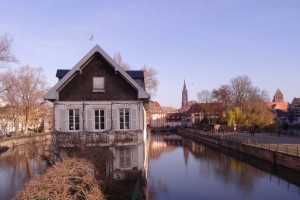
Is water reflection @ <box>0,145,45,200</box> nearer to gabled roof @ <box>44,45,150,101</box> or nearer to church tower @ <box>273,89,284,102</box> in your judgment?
gabled roof @ <box>44,45,150,101</box>

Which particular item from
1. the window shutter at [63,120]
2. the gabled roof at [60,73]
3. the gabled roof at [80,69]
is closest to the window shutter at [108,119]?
the gabled roof at [80,69]

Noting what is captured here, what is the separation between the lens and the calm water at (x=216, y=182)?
963 inches

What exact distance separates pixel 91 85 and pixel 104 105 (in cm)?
156

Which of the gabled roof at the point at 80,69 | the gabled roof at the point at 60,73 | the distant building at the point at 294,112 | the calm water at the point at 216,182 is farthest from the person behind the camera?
the distant building at the point at 294,112

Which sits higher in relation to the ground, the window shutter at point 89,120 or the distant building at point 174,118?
the window shutter at point 89,120

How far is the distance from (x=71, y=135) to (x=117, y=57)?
32655mm

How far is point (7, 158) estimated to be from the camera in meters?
44.7

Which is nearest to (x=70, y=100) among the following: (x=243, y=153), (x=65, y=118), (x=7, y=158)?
(x=65, y=118)

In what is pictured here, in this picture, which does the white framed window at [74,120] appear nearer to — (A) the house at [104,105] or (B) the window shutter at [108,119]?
(A) the house at [104,105]

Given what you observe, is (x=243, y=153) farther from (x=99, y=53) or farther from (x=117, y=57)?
(x=99, y=53)

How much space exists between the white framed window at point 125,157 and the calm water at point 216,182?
2871mm

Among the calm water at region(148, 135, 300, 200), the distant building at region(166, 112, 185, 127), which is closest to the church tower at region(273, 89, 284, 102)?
the distant building at region(166, 112, 185, 127)

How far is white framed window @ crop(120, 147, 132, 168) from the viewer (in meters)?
23.2

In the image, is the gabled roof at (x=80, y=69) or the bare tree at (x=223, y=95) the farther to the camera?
the bare tree at (x=223, y=95)
